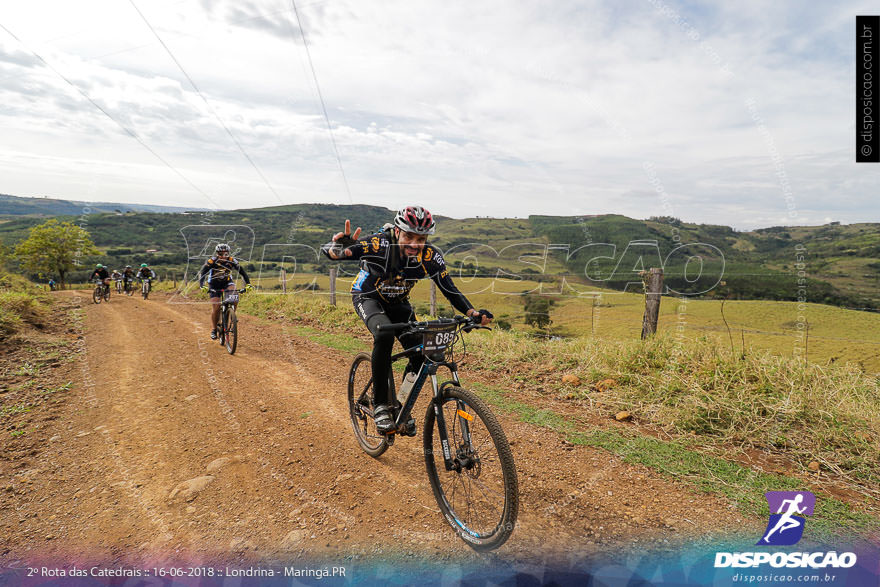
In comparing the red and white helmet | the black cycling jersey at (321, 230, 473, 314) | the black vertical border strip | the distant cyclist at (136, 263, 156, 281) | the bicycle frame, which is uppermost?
the black vertical border strip

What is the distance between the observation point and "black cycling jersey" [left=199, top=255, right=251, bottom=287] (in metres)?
9.27

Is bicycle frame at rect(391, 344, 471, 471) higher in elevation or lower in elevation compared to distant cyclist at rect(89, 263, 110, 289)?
higher

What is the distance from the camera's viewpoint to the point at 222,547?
294 centimetres

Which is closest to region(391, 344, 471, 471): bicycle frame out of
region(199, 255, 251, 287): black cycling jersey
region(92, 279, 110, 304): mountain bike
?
region(199, 255, 251, 287): black cycling jersey

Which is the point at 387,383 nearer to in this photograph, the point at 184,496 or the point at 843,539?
the point at 184,496

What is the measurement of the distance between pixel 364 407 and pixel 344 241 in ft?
6.45

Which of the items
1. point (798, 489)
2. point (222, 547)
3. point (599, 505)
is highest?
point (798, 489)

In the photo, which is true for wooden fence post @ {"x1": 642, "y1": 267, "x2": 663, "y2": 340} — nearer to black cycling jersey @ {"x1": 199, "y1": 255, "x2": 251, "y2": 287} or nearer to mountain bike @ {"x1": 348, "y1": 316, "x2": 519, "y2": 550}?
mountain bike @ {"x1": 348, "y1": 316, "x2": 519, "y2": 550}

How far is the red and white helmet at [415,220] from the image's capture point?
407 centimetres

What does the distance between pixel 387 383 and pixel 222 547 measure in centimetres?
184

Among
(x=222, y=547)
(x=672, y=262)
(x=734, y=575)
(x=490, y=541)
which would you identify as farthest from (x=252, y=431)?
(x=672, y=262)

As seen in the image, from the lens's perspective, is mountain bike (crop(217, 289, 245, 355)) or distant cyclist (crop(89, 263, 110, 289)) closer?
mountain bike (crop(217, 289, 245, 355))

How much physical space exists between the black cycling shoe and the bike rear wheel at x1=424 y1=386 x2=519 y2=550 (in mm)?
556

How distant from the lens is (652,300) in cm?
770
